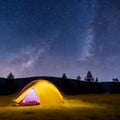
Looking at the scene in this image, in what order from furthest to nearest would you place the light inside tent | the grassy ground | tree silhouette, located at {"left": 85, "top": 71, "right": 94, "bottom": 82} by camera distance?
tree silhouette, located at {"left": 85, "top": 71, "right": 94, "bottom": 82}
the light inside tent
the grassy ground

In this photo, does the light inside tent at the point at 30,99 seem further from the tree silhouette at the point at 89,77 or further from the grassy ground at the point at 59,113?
the tree silhouette at the point at 89,77

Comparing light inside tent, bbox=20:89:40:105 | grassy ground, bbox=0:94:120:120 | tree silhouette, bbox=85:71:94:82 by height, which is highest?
tree silhouette, bbox=85:71:94:82

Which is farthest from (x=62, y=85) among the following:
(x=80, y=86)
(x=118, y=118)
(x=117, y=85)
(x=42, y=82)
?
(x=118, y=118)

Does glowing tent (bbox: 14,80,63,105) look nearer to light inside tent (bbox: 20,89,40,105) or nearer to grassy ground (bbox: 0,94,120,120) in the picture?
light inside tent (bbox: 20,89,40,105)

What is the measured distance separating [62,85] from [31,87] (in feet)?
127

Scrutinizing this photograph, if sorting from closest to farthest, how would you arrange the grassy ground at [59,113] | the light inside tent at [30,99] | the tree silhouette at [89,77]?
the grassy ground at [59,113] → the light inside tent at [30,99] → the tree silhouette at [89,77]

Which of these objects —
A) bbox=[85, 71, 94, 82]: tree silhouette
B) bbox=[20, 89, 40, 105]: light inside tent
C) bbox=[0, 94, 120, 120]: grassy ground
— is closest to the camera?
bbox=[0, 94, 120, 120]: grassy ground

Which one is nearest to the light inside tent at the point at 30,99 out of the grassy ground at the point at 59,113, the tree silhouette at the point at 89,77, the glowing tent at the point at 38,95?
the glowing tent at the point at 38,95

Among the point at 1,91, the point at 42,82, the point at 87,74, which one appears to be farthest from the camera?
the point at 87,74

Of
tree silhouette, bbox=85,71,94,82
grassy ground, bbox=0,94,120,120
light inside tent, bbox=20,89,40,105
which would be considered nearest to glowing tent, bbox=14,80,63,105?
light inside tent, bbox=20,89,40,105

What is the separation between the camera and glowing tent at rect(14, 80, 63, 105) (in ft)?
59.5

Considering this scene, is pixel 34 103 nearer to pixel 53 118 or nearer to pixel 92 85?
pixel 53 118

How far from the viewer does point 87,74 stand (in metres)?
69.6

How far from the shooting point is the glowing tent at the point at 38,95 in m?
18.1
